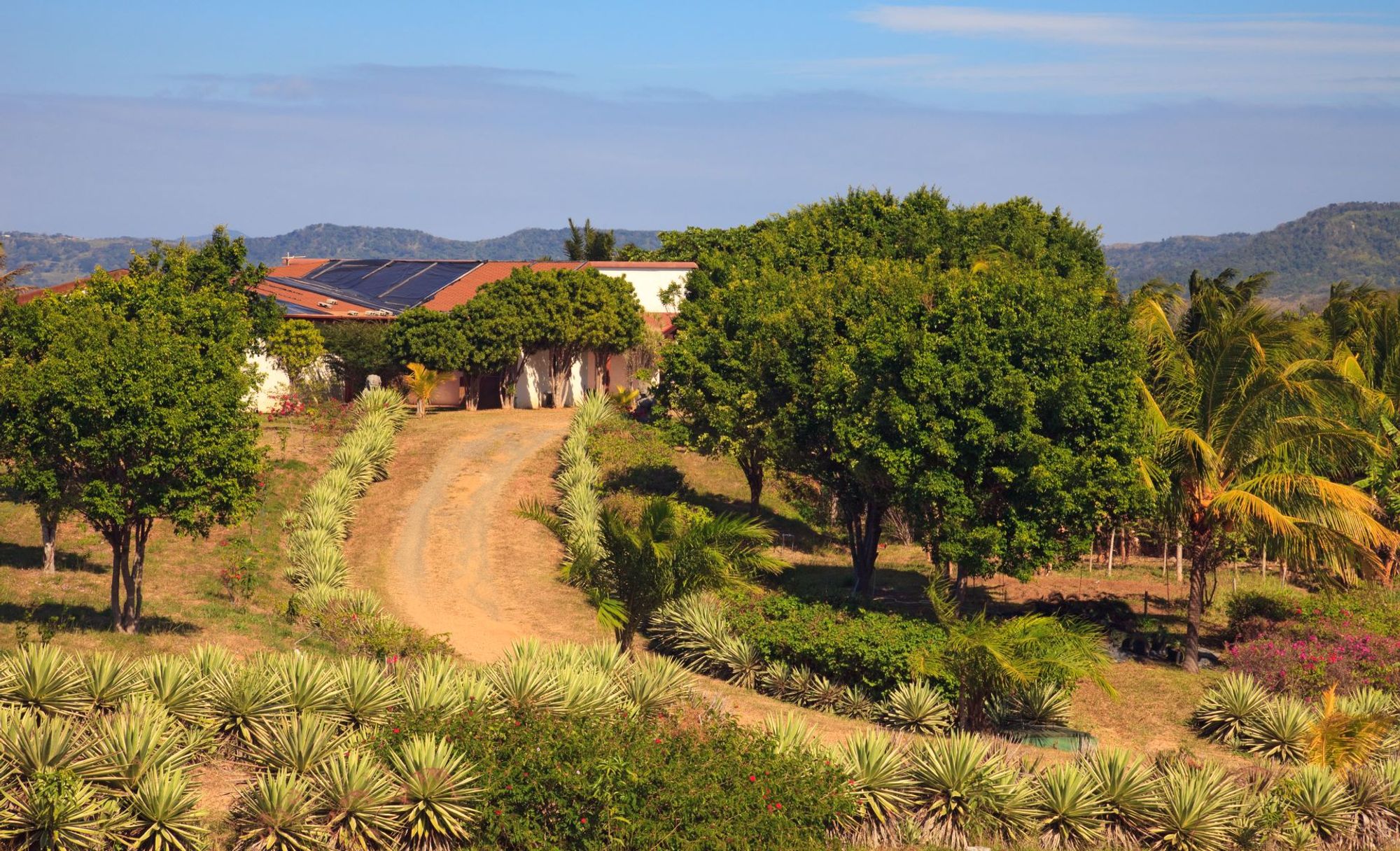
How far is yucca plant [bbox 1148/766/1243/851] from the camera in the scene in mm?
14781

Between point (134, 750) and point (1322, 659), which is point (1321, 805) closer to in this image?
point (1322, 659)

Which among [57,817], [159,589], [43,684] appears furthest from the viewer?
[159,589]

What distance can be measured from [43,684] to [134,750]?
7.47ft

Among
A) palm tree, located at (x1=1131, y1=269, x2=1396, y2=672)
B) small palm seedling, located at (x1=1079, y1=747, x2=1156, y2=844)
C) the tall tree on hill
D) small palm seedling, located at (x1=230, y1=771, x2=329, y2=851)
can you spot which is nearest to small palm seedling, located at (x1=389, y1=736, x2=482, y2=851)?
small palm seedling, located at (x1=230, y1=771, x2=329, y2=851)

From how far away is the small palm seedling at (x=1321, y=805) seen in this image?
1558 centimetres

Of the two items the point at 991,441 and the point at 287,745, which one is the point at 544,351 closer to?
the point at 991,441

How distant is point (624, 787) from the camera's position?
13094 mm

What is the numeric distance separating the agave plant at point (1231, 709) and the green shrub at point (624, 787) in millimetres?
9145

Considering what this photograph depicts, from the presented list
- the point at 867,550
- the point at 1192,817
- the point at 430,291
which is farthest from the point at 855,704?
the point at 430,291

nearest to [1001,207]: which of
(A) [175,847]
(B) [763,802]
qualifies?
(B) [763,802]

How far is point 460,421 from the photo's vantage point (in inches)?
1746

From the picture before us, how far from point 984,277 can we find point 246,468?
14664 mm

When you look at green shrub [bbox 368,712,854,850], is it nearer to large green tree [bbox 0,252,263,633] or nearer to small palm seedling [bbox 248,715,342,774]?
small palm seedling [bbox 248,715,342,774]

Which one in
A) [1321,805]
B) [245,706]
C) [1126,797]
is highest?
[245,706]
